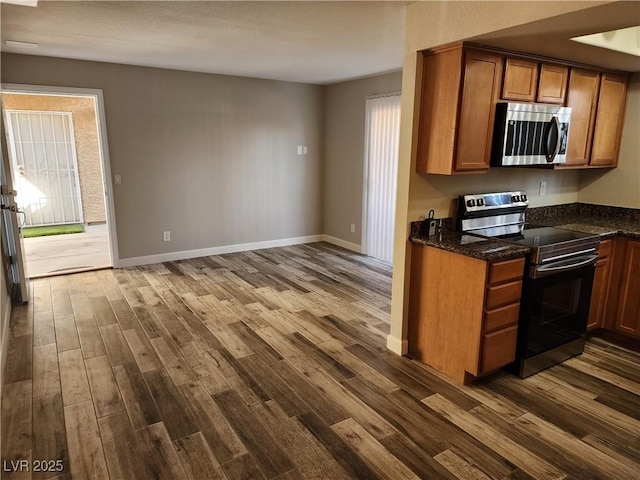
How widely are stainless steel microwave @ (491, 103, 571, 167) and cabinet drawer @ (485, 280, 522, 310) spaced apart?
2.78 ft

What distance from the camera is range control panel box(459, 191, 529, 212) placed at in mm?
3127

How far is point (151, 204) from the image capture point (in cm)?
542

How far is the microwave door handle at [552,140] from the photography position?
3.08m

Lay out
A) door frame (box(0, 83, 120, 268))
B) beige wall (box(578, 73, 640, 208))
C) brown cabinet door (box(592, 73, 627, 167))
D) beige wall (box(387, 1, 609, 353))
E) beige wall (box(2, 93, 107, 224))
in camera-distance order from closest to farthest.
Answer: beige wall (box(387, 1, 609, 353)), brown cabinet door (box(592, 73, 627, 167)), beige wall (box(578, 73, 640, 208)), door frame (box(0, 83, 120, 268)), beige wall (box(2, 93, 107, 224))

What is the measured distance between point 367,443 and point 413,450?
0.24 m

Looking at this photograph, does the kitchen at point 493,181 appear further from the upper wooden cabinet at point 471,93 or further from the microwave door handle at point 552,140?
the microwave door handle at point 552,140

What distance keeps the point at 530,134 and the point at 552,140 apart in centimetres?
25

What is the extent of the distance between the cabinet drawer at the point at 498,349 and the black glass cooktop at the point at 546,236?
22.7 inches

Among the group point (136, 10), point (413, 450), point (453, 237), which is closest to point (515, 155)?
point (453, 237)

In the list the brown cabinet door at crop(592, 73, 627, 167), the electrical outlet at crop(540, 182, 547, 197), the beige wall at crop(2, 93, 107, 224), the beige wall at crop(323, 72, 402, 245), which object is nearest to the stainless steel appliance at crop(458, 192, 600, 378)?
the electrical outlet at crop(540, 182, 547, 197)

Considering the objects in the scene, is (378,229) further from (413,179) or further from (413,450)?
(413,450)

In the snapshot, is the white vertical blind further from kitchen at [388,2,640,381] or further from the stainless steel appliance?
the stainless steel appliance

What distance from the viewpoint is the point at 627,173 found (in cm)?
376

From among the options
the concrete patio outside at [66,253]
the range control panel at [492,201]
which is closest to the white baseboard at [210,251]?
the concrete patio outside at [66,253]
